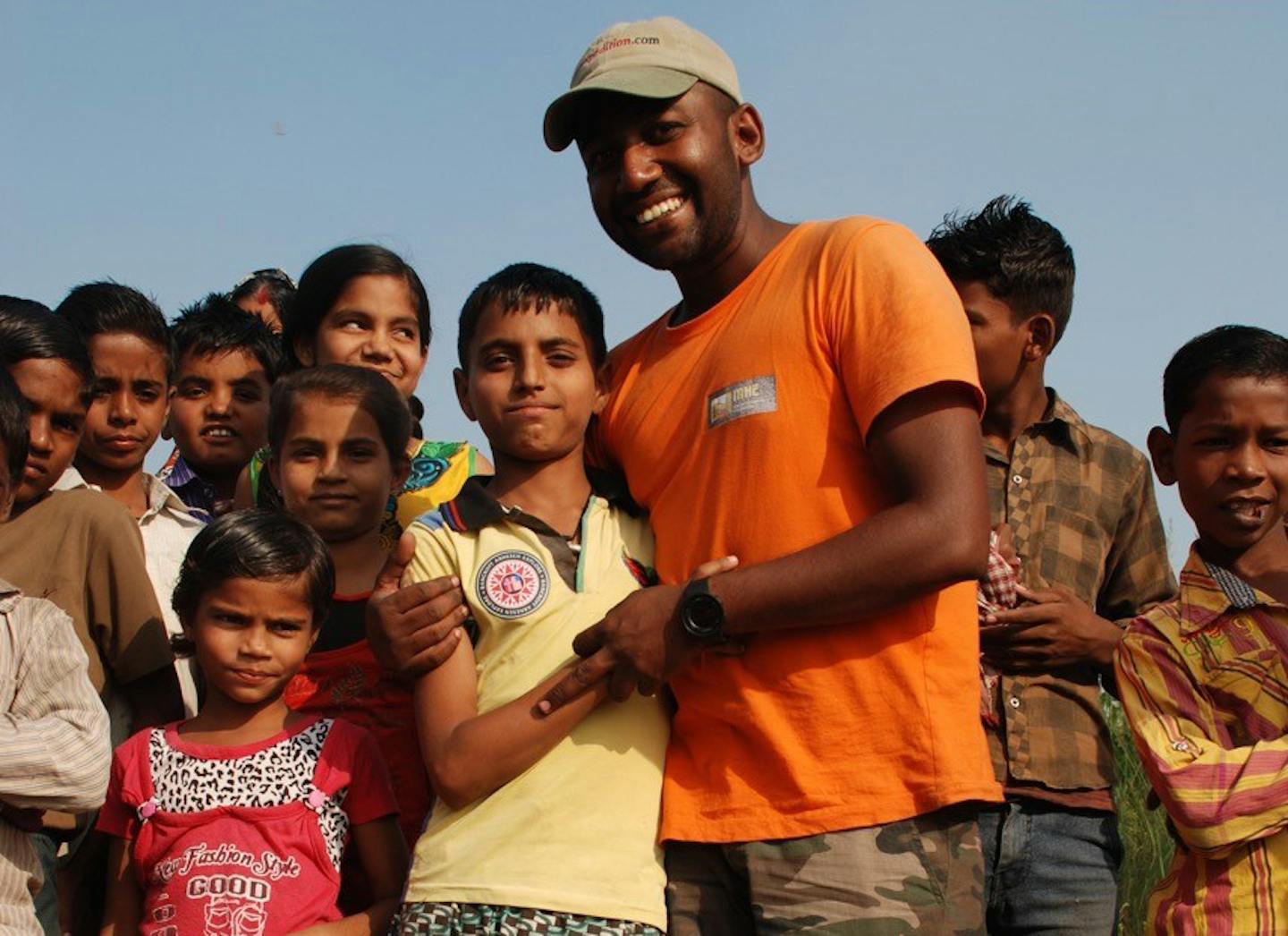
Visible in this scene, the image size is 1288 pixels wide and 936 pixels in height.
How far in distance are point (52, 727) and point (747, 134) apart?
2153 millimetres

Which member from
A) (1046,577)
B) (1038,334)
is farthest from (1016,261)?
(1046,577)

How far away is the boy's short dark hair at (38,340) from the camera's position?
427cm

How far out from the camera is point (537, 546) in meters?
3.31

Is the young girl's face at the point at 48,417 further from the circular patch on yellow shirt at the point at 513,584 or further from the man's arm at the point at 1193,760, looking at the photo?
the man's arm at the point at 1193,760

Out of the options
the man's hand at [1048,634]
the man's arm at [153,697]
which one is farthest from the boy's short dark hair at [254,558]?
the man's hand at [1048,634]

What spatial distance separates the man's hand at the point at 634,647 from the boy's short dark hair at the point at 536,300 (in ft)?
2.77

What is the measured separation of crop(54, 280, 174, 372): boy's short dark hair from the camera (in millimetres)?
4977

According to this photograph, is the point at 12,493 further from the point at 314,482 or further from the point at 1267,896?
the point at 1267,896

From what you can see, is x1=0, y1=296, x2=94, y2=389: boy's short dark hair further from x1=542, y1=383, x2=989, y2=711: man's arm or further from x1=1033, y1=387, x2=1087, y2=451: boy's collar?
x1=1033, y1=387, x2=1087, y2=451: boy's collar

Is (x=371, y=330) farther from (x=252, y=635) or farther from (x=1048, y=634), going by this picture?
(x=1048, y=634)

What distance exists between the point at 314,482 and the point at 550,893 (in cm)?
158

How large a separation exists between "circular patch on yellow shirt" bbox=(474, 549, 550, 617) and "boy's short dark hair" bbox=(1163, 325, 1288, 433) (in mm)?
1741

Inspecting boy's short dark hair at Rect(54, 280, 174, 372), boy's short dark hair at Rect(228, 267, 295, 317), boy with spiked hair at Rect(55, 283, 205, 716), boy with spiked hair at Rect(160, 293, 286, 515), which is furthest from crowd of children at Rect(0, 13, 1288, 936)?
boy's short dark hair at Rect(228, 267, 295, 317)

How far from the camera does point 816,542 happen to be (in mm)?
2971
